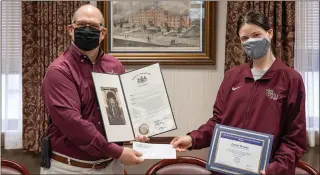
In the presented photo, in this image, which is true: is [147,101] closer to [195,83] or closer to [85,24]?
[85,24]

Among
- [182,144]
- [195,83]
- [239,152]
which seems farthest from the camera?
[195,83]

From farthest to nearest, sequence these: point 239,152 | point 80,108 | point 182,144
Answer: point 182,144 → point 80,108 → point 239,152

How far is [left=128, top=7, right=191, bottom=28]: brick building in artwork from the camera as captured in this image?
243 cm

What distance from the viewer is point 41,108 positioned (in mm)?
2434

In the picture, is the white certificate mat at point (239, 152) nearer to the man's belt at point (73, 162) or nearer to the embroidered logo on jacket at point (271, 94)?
the embroidered logo on jacket at point (271, 94)

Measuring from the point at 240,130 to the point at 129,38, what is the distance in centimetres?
130

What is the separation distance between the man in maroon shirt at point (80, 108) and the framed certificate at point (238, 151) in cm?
32

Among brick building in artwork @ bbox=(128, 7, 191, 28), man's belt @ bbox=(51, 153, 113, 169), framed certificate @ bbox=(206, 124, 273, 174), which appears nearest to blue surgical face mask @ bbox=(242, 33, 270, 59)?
framed certificate @ bbox=(206, 124, 273, 174)

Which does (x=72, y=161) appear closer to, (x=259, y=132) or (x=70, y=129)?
(x=70, y=129)

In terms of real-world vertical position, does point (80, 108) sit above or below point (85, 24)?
below

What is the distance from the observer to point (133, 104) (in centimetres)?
153

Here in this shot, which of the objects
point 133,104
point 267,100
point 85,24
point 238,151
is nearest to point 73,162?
point 133,104

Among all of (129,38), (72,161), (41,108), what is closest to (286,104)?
(72,161)

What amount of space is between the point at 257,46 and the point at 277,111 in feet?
0.86
